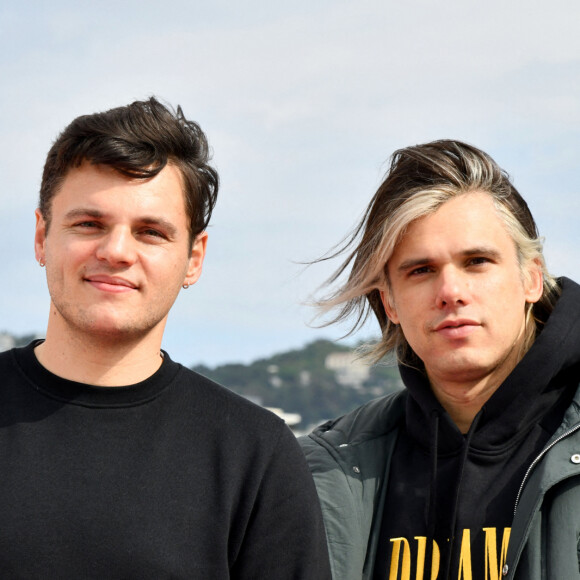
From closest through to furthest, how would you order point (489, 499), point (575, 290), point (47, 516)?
point (47, 516) < point (489, 499) < point (575, 290)

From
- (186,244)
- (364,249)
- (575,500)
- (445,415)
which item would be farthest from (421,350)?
(186,244)

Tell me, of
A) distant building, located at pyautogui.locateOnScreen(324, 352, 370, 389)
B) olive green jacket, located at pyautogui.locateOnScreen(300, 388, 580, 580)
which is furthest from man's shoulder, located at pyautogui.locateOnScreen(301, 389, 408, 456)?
distant building, located at pyautogui.locateOnScreen(324, 352, 370, 389)

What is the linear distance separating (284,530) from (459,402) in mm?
1451

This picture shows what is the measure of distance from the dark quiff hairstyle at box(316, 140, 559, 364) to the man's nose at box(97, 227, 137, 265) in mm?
1556

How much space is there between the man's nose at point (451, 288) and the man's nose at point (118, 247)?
5.16ft

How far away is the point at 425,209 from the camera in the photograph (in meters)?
4.92

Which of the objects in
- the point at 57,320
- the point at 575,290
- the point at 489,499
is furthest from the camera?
the point at 575,290

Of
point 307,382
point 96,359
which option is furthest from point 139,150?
point 307,382

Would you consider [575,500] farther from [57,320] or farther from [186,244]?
[57,320]

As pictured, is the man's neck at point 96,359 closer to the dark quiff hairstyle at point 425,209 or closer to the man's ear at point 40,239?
the man's ear at point 40,239

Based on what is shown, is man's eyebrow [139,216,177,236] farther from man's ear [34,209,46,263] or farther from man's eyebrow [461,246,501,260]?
man's eyebrow [461,246,501,260]

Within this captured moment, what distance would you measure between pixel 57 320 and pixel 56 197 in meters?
0.52

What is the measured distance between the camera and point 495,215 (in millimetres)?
4938

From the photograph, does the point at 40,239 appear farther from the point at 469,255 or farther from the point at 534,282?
the point at 534,282
